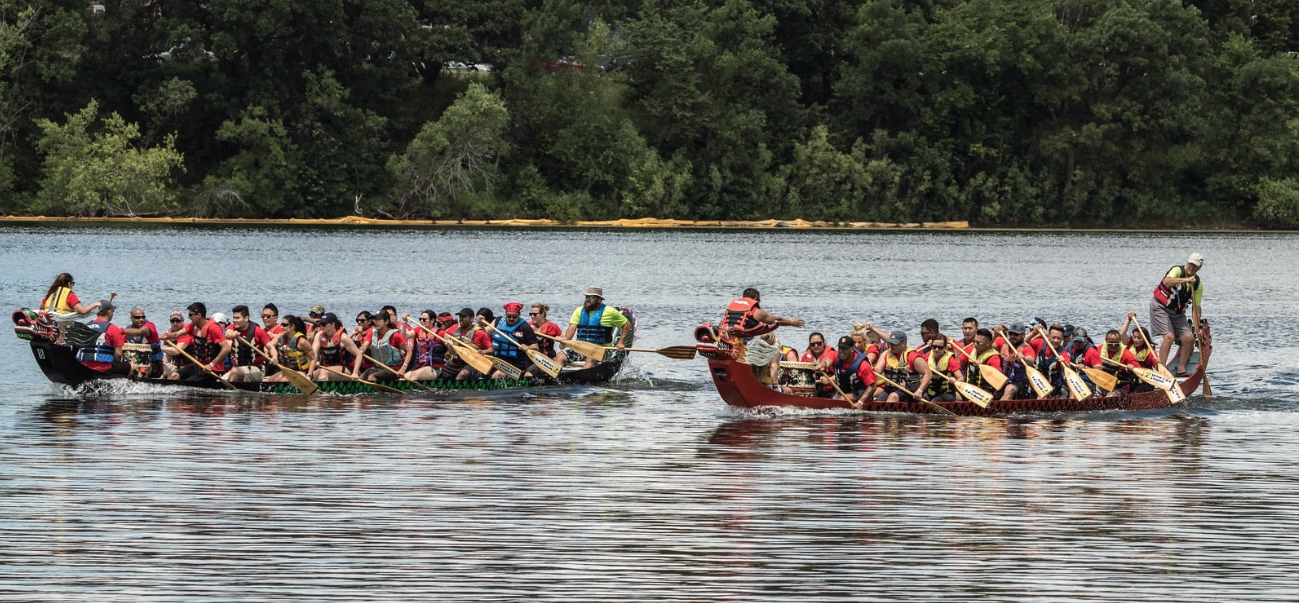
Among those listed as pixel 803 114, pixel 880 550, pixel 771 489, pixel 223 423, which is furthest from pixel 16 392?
pixel 803 114

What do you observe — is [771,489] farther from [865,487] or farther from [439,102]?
[439,102]

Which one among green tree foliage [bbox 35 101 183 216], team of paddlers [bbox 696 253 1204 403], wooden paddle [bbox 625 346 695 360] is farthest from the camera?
green tree foliage [bbox 35 101 183 216]

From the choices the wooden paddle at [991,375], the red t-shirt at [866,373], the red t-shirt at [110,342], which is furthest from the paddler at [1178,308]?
the red t-shirt at [110,342]

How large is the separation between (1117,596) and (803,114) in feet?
286

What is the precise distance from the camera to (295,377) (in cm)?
2877

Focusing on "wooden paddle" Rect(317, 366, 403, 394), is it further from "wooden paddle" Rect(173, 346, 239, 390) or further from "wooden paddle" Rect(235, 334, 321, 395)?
"wooden paddle" Rect(173, 346, 239, 390)

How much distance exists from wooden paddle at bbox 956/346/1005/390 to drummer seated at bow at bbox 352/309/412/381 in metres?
8.67

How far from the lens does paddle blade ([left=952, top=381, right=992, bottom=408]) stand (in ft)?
89.7

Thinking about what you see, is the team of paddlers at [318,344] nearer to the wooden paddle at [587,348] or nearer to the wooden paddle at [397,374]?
the wooden paddle at [397,374]

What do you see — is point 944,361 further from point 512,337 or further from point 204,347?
point 204,347

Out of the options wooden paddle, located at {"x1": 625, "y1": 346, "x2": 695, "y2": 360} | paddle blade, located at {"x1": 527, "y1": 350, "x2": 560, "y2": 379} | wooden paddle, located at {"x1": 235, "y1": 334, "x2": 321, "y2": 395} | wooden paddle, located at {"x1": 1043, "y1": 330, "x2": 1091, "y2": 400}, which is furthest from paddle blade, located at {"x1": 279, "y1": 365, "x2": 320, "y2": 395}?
wooden paddle, located at {"x1": 1043, "y1": 330, "x2": 1091, "y2": 400}

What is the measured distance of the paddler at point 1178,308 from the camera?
30109mm

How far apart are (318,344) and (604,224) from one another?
70.2 m

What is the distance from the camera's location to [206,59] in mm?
89062
